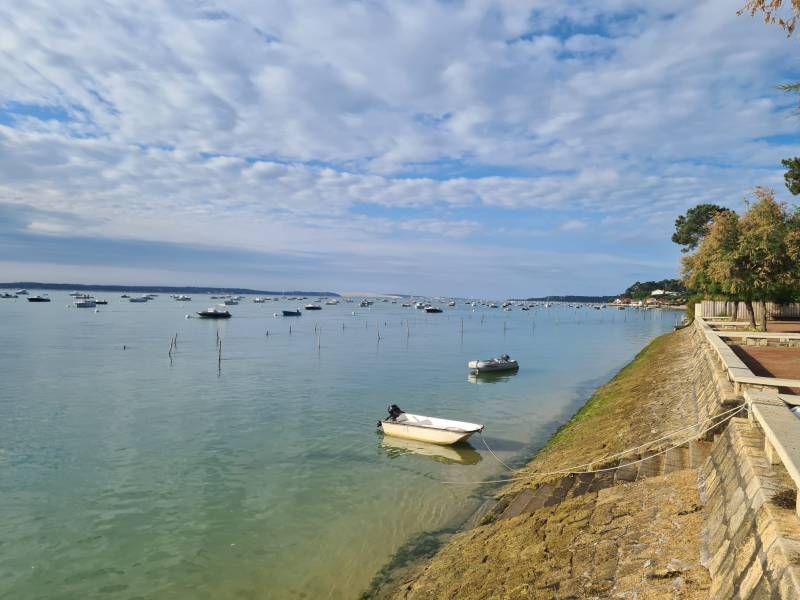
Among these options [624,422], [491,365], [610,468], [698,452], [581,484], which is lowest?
[491,365]

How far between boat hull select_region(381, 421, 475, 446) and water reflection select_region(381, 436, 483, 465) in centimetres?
21

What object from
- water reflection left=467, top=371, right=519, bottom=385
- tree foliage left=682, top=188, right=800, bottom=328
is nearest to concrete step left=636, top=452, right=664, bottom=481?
tree foliage left=682, top=188, right=800, bottom=328

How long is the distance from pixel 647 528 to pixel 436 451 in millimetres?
13697

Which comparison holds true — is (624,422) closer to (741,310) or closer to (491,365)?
(491,365)

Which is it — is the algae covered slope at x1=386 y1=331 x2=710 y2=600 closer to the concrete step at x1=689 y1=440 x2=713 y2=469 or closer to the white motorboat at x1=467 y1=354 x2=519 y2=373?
the concrete step at x1=689 y1=440 x2=713 y2=469

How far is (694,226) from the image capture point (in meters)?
84.3

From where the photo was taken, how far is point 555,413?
96.4 ft

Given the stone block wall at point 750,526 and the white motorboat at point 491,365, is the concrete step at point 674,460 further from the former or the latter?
the white motorboat at point 491,365

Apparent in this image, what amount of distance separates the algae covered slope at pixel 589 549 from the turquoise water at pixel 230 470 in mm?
2339

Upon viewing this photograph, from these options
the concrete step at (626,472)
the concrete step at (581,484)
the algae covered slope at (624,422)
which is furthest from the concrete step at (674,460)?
the algae covered slope at (624,422)

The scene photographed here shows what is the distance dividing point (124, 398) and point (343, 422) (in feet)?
53.4

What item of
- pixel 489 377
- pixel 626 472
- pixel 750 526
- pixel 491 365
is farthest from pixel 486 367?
pixel 750 526

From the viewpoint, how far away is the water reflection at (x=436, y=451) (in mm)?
20875

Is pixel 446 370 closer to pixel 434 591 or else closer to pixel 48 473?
pixel 48 473
